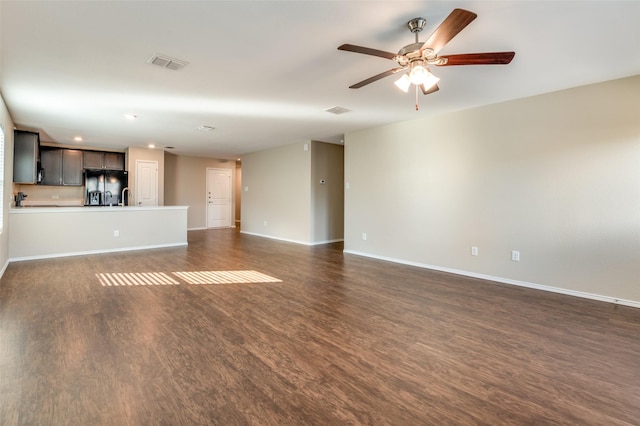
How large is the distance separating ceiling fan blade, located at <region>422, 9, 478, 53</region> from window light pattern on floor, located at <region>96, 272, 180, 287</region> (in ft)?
12.5

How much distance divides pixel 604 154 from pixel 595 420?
122 inches

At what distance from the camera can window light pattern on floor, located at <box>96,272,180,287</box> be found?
396 cm

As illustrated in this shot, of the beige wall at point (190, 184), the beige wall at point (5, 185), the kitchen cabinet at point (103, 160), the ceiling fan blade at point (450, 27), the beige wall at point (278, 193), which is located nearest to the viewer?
the ceiling fan blade at point (450, 27)

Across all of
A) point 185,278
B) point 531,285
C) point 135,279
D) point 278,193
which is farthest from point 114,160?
point 531,285

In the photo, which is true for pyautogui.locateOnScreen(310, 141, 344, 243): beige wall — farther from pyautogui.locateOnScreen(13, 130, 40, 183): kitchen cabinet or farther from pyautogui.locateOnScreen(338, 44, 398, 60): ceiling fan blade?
pyautogui.locateOnScreen(13, 130, 40, 183): kitchen cabinet

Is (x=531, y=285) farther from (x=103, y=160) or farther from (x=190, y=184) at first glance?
(x=103, y=160)

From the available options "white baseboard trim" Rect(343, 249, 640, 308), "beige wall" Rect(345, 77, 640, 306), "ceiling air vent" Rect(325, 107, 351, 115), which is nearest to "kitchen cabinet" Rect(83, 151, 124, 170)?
"ceiling air vent" Rect(325, 107, 351, 115)

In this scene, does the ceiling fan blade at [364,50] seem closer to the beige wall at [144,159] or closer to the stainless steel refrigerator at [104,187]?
the stainless steel refrigerator at [104,187]

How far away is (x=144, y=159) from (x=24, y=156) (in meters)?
2.96

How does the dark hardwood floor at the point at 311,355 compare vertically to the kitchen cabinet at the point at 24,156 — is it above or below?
below

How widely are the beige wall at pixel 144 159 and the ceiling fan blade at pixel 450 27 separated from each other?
828 cm

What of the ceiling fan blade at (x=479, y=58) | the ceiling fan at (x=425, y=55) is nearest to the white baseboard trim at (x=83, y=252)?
the ceiling fan at (x=425, y=55)

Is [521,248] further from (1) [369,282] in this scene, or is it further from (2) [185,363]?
(2) [185,363]

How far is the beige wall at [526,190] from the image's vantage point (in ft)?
11.1
